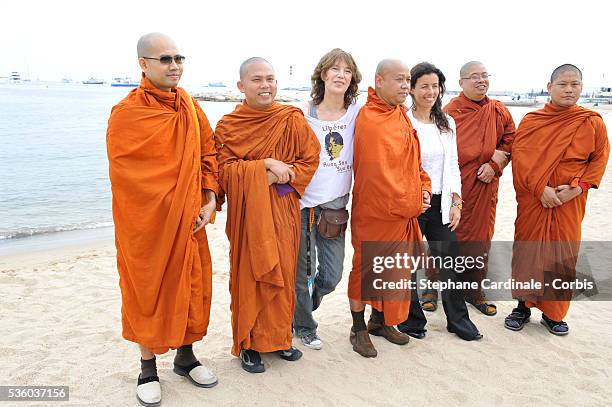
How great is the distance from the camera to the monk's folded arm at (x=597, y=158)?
3.73 m

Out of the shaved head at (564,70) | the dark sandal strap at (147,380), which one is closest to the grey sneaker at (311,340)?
the dark sandal strap at (147,380)

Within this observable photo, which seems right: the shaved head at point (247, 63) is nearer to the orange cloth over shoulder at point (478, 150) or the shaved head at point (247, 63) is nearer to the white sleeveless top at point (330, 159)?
the white sleeveless top at point (330, 159)

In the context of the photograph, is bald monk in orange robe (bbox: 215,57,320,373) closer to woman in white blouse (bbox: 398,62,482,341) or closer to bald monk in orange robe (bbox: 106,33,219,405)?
bald monk in orange robe (bbox: 106,33,219,405)

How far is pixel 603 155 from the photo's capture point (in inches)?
148

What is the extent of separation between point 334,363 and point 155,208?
70.0 inches

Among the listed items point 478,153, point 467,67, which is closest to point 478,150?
point 478,153

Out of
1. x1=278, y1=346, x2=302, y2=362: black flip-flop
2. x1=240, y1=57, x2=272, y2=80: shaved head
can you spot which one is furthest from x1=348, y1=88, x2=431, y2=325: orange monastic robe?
x1=240, y1=57, x2=272, y2=80: shaved head

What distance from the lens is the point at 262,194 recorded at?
10.1ft

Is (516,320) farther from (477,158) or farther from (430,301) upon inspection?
(477,158)

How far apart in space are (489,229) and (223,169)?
2644 mm

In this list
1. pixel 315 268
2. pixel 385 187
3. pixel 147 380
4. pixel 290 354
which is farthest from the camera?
pixel 315 268

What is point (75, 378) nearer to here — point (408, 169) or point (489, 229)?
point (408, 169)

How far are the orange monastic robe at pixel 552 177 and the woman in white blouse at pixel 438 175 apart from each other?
667mm

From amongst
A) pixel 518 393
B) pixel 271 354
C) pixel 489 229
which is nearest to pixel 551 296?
pixel 489 229
